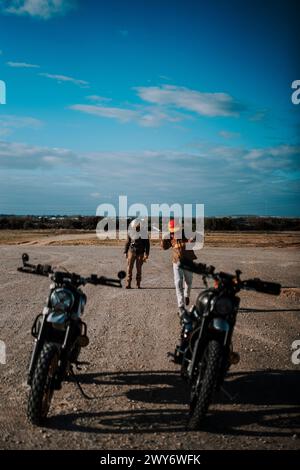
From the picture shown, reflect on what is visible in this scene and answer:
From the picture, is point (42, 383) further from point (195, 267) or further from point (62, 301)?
point (195, 267)

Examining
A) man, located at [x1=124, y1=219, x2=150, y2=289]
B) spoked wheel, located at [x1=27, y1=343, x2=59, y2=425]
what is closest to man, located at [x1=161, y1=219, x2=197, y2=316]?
man, located at [x1=124, y1=219, x2=150, y2=289]

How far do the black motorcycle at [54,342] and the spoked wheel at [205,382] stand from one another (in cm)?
123

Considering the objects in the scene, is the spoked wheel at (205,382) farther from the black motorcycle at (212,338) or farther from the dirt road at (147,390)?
the dirt road at (147,390)

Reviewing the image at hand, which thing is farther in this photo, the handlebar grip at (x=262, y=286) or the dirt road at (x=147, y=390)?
the handlebar grip at (x=262, y=286)

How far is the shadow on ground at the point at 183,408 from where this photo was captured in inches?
170

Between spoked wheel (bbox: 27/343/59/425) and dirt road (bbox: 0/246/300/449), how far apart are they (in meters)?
0.18

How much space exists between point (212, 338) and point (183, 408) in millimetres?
1066

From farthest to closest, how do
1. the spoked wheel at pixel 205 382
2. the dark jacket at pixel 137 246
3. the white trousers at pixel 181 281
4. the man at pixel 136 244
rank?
the dark jacket at pixel 137 246, the man at pixel 136 244, the white trousers at pixel 181 281, the spoked wheel at pixel 205 382

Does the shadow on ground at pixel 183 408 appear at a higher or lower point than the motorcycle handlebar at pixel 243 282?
lower

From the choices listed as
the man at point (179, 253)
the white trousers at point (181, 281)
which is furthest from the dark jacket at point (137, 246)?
the white trousers at point (181, 281)

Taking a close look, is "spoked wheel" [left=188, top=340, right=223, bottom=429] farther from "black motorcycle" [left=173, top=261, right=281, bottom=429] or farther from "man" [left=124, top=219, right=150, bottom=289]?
"man" [left=124, top=219, right=150, bottom=289]

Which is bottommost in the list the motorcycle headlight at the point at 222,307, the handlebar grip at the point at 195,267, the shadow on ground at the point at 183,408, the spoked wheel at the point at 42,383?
the shadow on ground at the point at 183,408

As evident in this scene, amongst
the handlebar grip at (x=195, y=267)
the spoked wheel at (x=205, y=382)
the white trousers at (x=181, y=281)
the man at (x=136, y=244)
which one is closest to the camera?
the spoked wheel at (x=205, y=382)

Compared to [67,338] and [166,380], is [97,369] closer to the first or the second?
[166,380]
